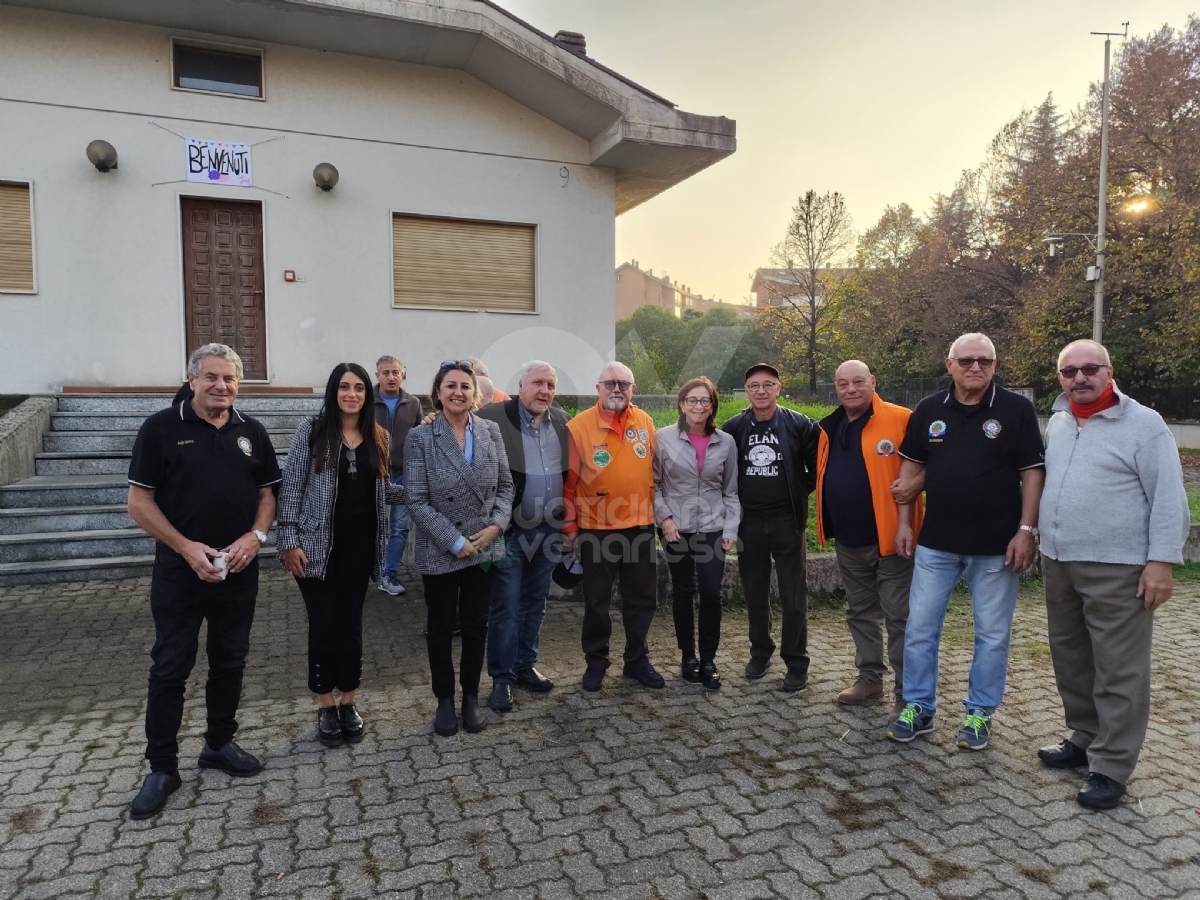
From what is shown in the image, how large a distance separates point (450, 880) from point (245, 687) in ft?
8.14

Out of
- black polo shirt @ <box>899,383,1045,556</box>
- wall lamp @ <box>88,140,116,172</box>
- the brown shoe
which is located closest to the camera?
black polo shirt @ <box>899,383,1045,556</box>

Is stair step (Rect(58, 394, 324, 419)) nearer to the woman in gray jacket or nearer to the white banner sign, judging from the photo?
the white banner sign

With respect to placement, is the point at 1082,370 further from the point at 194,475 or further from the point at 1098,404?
the point at 194,475

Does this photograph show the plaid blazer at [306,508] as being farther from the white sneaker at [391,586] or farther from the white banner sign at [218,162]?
the white banner sign at [218,162]

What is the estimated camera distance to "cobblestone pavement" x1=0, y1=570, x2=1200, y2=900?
2926mm

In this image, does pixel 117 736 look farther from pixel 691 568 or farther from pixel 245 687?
pixel 691 568

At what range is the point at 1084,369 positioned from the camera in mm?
3643

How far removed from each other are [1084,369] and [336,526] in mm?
3675

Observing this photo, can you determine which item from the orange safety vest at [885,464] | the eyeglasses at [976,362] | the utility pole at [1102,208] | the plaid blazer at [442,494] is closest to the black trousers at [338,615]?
the plaid blazer at [442,494]

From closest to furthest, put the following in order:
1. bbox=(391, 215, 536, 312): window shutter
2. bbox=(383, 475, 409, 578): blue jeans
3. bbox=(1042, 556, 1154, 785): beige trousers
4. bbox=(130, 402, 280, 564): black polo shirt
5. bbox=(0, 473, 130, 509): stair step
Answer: bbox=(130, 402, 280, 564): black polo shirt
bbox=(1042, 556, 1154, 785): beige trousers
bbox=(383, 475, 409, 578): blue jeans
bbox=(0, 473, 130, 509): stair step
bbox=(391, 215, 536, 312): window shutter

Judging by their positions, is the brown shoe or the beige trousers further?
the brown shoe

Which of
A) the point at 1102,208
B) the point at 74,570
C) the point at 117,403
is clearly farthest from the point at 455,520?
the point at 1102,208

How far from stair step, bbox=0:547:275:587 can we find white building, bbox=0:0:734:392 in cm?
423

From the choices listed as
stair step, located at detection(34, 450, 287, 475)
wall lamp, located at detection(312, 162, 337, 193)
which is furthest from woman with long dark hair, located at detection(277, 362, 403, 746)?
wall lamp, located at detection(312, 162, 337, 193)
